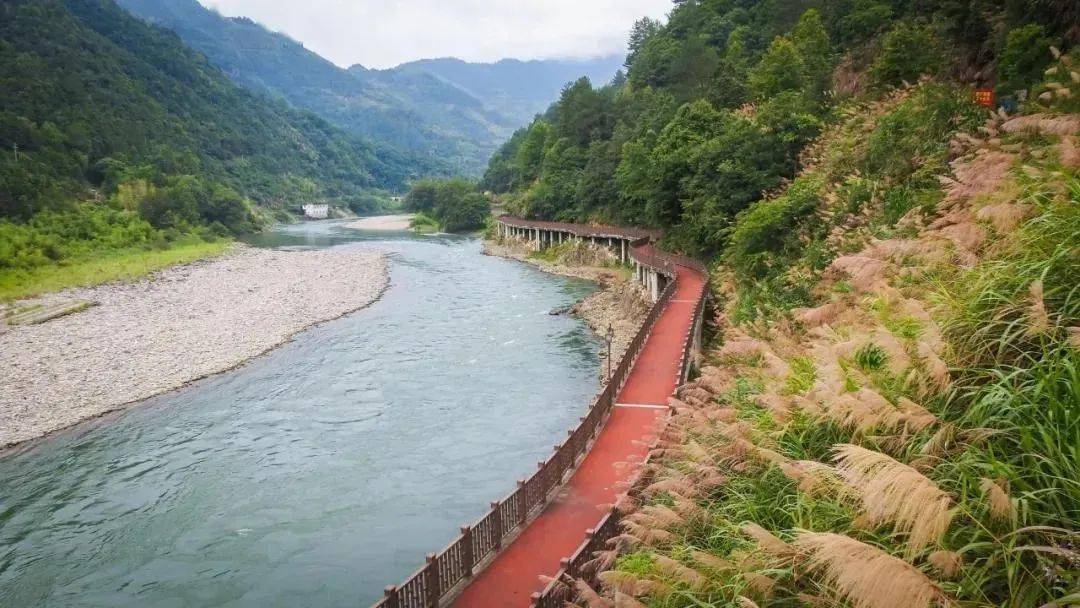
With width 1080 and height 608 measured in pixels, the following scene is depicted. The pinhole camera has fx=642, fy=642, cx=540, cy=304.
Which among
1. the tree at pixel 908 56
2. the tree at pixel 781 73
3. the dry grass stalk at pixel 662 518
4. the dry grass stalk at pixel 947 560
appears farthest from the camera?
the tree at pixel 781 73

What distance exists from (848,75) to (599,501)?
29.3 metres

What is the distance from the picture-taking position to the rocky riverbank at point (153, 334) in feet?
72.4

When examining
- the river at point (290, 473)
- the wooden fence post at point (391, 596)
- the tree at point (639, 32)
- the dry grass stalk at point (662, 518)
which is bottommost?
the river at point (290, 473)

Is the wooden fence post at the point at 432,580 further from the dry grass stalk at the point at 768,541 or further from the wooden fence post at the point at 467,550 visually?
the dry grass stalk at the point at 768,541

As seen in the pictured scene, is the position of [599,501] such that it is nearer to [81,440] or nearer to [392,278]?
[81,440]

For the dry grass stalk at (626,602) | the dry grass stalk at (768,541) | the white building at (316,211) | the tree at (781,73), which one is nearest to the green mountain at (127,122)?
the white building at (316,211)

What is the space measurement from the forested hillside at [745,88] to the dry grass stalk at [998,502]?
14983 millimetres

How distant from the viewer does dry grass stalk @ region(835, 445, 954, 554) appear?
3785mm

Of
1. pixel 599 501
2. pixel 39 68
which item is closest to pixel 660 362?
pixel 599 501

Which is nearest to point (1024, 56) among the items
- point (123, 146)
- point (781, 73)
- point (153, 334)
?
point (781, 73)

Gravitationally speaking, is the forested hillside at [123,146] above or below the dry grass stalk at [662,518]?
above

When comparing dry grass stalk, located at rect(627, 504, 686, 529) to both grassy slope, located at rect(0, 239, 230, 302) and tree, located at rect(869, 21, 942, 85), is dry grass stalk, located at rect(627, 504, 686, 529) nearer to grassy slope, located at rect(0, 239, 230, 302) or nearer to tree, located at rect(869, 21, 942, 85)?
tree, located at rect(869, 21, 942, 85)

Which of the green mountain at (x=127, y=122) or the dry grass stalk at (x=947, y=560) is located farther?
the green mountain at (x=127, y=122)

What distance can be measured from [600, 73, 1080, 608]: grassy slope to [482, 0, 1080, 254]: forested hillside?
422 inches
